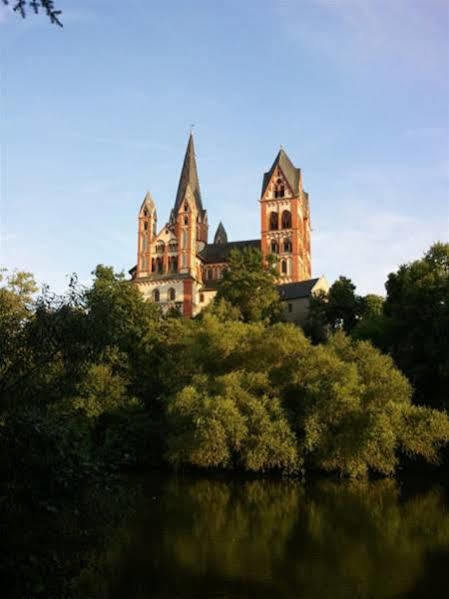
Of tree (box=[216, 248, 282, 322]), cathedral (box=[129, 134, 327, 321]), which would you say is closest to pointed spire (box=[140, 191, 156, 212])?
cathedral (box=[129, 134, 327, 321])

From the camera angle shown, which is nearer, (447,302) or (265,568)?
(265,568)

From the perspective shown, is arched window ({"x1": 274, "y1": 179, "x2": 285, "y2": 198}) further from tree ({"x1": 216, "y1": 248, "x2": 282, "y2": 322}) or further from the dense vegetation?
the dense vegetation

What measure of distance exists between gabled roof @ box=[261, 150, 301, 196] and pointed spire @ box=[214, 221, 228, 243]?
36.7 feet

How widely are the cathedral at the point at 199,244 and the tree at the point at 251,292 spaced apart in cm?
793

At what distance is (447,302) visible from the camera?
3822cm

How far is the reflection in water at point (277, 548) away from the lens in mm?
13945

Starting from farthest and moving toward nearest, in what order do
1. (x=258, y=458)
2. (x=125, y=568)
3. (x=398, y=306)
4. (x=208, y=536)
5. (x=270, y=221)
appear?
(x=270, y=221) → (x=398, y=306) → (x=258, y=458) → (x=208, y=536) → (x=125, y=568)

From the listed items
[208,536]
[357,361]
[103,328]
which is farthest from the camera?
[357,361]

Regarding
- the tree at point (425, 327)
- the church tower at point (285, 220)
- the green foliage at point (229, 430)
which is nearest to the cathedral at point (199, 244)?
the church tower at point (285, 220)

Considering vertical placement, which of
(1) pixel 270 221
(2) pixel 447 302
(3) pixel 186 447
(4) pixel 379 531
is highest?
(1) pixel 270 221

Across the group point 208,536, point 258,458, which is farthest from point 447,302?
point 208,536

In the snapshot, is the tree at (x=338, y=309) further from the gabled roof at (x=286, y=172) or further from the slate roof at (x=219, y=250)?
the gabled roof at (x=286, y=172)

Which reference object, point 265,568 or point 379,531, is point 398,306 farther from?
point 265,568

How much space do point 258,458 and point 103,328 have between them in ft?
63.5
